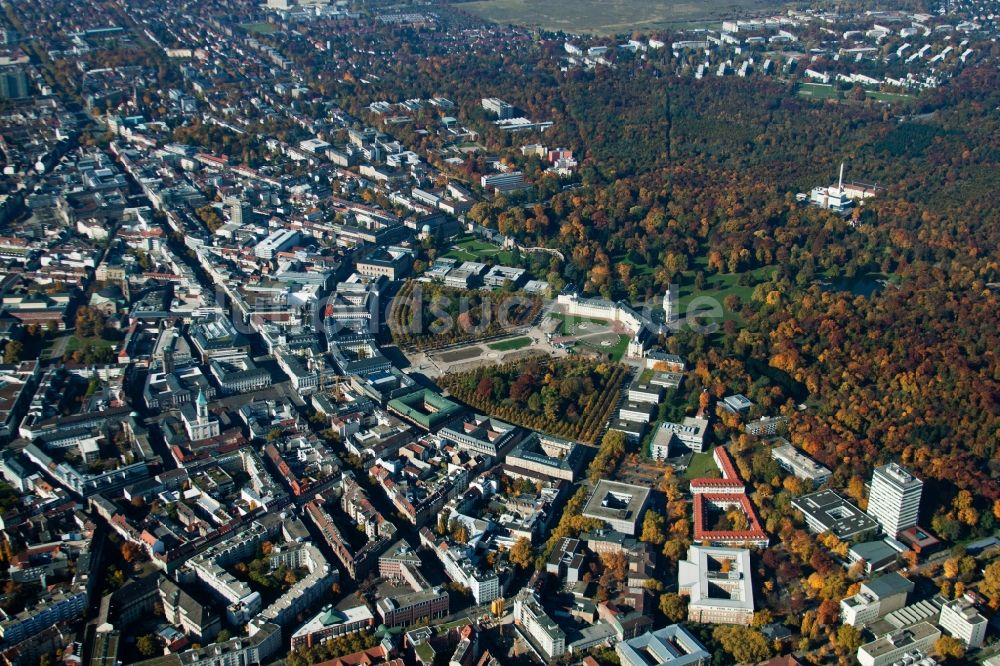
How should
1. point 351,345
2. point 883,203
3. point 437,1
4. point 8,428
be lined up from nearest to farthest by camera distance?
point 8,428 < point 351,345 < point 883,203 < point 437,1

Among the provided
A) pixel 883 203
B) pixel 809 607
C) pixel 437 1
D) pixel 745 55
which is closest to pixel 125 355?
pixel 809 607

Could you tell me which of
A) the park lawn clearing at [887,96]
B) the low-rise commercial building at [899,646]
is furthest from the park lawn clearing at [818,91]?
the low-rise commercial building at [899,646]

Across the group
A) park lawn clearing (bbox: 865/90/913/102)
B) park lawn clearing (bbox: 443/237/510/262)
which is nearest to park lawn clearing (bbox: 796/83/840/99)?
park lawn clearing (bbox: 865/90/913/102)

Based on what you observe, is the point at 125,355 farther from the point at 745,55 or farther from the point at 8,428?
the point at 745,55

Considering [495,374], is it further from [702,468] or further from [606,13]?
[606,13]

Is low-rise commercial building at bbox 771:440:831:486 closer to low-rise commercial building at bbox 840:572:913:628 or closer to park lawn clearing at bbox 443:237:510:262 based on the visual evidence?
low-rise commercial building at bbox 840:572:913:628

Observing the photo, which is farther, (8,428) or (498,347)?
(498,347)
